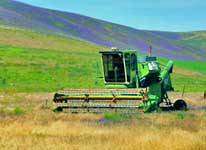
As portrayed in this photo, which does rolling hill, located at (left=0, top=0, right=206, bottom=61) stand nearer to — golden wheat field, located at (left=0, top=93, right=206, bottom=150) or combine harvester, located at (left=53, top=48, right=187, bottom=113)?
combine harvester, located at (left=53, top=48, right=187, bottom=113)

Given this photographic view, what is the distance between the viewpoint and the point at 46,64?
223 feet

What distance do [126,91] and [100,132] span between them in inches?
422

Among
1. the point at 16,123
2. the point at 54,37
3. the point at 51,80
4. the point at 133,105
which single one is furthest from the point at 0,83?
the point at 54,37

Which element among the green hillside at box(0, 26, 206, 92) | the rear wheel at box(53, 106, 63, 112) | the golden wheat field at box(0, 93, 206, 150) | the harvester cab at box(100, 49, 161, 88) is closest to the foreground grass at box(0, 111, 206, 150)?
the golden wheat field at box(0, 93, 206, 150)

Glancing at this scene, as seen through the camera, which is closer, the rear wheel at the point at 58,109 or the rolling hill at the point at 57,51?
the rear wheel at the point at 58,109

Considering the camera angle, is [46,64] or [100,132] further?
[46,64]

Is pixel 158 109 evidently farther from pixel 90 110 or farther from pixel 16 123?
pixel 16 123

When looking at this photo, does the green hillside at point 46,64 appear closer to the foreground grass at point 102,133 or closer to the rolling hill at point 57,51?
the rolling hill at point 57,51

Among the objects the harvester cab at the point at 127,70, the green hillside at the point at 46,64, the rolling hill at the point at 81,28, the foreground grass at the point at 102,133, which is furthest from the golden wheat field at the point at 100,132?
the rolling hill at the point at 81,28

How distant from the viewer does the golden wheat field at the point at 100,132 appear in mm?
16000

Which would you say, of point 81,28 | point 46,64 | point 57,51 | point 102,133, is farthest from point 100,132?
point 81,28

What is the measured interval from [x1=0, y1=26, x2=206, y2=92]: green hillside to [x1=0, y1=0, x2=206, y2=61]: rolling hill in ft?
51.6

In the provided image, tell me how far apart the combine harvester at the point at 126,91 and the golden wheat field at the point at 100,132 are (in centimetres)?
196

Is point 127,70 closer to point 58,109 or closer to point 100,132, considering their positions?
point 58,109
